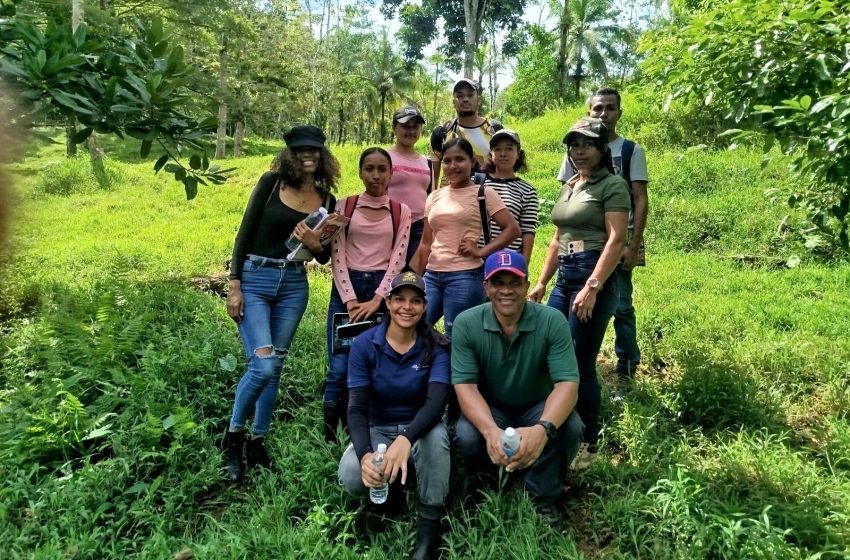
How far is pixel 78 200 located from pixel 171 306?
891cm

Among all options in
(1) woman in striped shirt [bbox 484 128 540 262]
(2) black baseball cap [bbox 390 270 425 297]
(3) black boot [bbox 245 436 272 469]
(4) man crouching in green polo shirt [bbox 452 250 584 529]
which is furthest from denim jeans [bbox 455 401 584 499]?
(3) black boot [bbox 245 436 272 469]

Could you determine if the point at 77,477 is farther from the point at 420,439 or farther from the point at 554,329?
the point at 554,329

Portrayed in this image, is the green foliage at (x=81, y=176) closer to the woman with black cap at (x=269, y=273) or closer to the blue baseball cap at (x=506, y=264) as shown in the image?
the woman with black cap at (x=269, y=273)

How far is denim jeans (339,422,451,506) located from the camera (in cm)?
267

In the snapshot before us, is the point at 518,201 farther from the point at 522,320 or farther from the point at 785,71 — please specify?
the point at 785,71

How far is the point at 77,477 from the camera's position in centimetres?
311

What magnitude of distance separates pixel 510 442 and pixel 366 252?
1.42 m

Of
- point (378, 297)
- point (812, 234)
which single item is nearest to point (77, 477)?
point (378, 297)

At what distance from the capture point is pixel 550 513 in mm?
2744

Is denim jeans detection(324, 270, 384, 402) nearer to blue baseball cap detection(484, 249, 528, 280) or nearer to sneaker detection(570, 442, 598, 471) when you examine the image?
blue baseball cap detection(484, 249, 528, 280)

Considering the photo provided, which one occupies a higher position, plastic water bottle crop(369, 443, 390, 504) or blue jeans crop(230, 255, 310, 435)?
blue jeans crop(230, 255, 310, 435)

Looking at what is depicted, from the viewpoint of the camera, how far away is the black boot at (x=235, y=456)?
324cm

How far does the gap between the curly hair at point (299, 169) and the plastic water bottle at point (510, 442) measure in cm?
173

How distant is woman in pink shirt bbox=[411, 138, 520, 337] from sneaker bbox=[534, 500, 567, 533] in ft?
3.53
